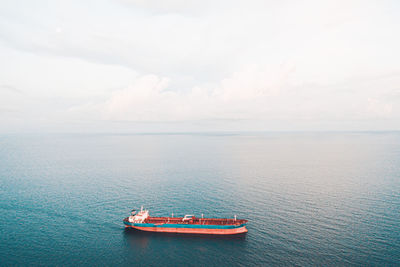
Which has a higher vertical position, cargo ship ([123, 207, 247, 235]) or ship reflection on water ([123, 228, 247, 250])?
cargo ship ([123, 207, 247, 235])

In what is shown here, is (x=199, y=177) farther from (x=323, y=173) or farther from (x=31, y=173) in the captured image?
(x=31, y=173)

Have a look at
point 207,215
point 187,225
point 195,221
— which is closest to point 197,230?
point 187,225

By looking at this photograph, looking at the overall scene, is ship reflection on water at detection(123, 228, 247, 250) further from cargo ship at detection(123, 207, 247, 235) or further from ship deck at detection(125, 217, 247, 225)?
ship deck at detection(125, 217, 247, 225)

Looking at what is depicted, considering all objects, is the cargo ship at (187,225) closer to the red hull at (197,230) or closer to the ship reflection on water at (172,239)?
the red hull at (197,230)

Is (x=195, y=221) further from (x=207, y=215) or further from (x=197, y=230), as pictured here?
(x=207, y=215)

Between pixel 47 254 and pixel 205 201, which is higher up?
pixel 205 201

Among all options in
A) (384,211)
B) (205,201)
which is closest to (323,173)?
(384,211)

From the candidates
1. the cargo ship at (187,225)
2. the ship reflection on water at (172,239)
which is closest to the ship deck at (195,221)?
the cargo ship at (187,225)

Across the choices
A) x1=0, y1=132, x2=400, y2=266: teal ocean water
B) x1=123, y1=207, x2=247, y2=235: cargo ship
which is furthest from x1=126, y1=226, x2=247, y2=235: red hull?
x1=0, y1=132, x2=400, y2=266: teal ocean water
